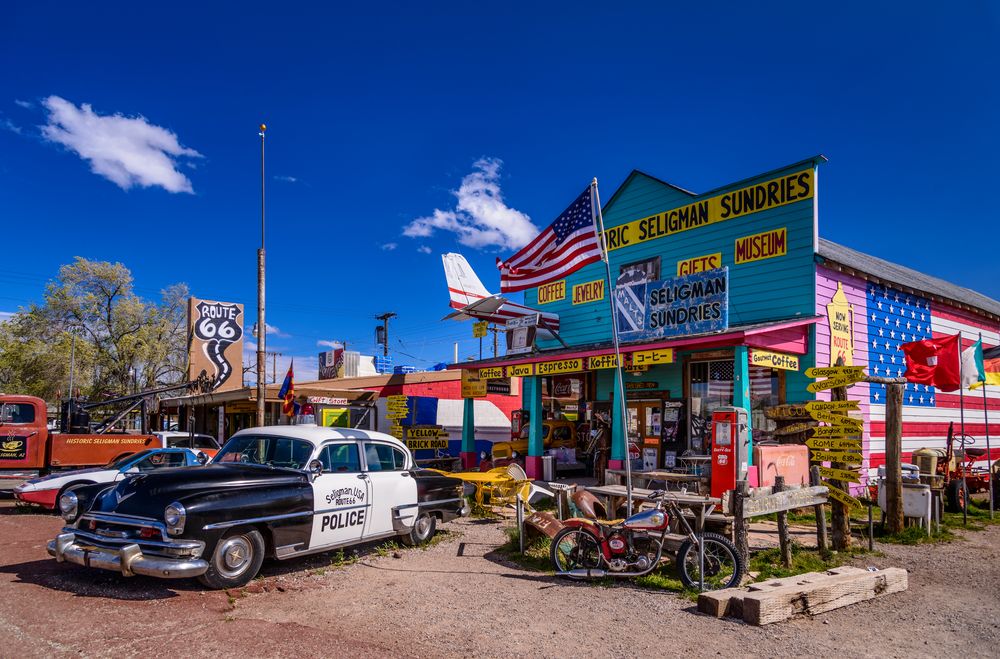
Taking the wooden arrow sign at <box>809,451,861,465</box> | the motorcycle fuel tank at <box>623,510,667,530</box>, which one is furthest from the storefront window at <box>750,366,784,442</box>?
the motorcycle fuel tank at <box>623,510,667,530</box>

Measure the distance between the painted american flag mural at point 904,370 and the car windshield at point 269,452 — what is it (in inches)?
468

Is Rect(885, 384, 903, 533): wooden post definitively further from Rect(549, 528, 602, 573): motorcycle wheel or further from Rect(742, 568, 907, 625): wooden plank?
Rect(549, 528, 602, 573): motorcycle wheel

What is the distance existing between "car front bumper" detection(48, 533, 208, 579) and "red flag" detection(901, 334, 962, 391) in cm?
1276

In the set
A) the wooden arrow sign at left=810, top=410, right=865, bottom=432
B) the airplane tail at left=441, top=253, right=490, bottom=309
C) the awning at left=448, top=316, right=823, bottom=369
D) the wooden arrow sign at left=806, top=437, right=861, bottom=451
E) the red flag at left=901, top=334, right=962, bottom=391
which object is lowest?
the wooden arrow sign at left=806, top=437, right=861, bottom=451

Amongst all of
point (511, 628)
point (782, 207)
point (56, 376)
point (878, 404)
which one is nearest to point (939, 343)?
point (878, 404)

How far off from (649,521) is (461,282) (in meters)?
16.7

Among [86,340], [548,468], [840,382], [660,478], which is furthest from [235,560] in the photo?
[86,340]

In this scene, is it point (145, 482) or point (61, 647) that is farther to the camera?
point (145, 482)

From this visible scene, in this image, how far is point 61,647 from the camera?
530 cm

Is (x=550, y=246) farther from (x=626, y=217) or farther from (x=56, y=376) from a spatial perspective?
(x=56, y=376)

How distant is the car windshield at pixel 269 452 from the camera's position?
27.3 ft

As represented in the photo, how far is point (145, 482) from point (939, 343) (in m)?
14.0

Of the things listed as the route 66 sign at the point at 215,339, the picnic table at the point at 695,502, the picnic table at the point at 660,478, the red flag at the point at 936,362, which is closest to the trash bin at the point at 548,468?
the picnic table at the point at 660,478

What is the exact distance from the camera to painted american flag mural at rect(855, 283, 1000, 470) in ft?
49.6
